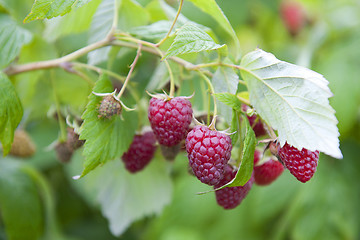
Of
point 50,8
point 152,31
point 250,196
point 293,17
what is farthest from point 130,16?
point 293,17

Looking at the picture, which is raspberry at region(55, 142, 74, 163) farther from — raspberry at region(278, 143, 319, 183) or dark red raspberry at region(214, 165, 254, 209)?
raspberry at region(278, 143, 319, 183)

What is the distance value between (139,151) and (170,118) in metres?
0.19

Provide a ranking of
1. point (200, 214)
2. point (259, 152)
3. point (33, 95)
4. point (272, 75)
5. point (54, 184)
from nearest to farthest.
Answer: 1. point (272, 75)
2. point (259, 152)
3. point (33, 95)
4. point (200, 214)
5. point (54, 184)

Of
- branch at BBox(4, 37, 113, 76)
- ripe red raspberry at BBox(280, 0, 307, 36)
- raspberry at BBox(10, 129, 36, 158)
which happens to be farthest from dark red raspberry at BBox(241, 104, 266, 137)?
ripe red raspberry at BBox(280, 0, 307, 36)

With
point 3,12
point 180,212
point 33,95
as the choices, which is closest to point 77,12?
point 3,12

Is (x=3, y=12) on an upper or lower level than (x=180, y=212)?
upper

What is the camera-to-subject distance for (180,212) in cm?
158

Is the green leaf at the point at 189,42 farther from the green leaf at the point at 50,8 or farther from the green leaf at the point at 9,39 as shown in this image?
the green leaf at the point at 9,39

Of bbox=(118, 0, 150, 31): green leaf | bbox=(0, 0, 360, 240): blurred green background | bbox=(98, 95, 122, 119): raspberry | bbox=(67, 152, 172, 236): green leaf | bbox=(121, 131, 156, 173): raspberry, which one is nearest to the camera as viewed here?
bbox=(98, 95, 122, 119): raspberry

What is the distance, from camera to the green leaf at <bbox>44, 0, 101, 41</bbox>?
40.8 inches

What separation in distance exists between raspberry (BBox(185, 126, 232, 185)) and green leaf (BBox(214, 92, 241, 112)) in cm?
5

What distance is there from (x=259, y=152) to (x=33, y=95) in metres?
0.62

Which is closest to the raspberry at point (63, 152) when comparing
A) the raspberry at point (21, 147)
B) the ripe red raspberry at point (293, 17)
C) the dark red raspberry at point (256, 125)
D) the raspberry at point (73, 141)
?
the raspberry at point (73, 141)

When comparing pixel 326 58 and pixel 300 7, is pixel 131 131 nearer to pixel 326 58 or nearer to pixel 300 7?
pixel 326 58
